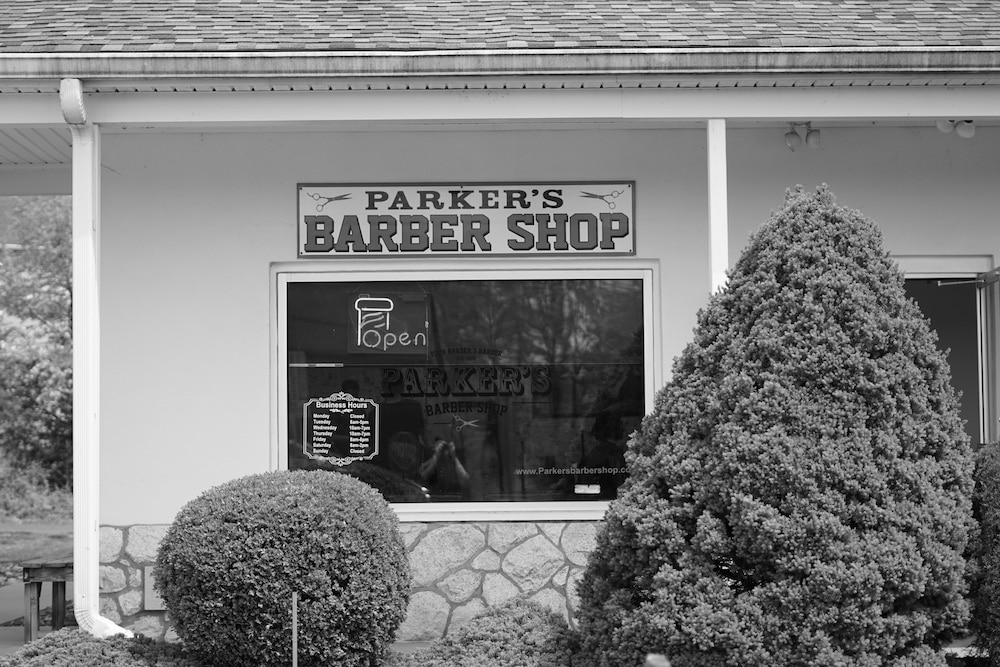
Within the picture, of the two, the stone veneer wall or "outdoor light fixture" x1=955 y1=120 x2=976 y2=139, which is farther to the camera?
the stone veneer wall

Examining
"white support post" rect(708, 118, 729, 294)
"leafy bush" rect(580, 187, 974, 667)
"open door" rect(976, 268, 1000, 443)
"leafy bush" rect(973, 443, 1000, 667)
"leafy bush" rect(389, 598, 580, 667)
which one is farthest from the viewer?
"open door" rect(976, 268, 1000, 443)

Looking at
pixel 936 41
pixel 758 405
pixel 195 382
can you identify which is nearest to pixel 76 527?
pixel 195 382

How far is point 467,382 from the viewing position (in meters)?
7.94

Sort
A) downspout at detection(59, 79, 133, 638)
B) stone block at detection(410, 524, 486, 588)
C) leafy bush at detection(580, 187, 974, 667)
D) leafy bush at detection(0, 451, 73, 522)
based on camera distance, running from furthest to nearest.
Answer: leafy bush at detection(0, 451, 73, 522)
stone block at detection(410, 524, 486, 588)
downspout at detection(59, 79, 133, 638)
leafy bush at detection(580, 187, 974, 667)

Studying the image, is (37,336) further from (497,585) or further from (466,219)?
(497,585)

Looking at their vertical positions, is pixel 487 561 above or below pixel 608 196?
below

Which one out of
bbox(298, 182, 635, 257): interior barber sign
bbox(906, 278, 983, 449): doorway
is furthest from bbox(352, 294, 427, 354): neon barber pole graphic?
bbox(906, 278, 983, 449): doorway

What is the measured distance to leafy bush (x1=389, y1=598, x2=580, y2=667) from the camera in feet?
18.5

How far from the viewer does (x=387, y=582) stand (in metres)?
5.85

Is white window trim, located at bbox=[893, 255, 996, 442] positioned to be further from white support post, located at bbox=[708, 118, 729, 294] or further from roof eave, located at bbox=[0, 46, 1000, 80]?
white support post, located at bbox=[708, 118, 729, 294]

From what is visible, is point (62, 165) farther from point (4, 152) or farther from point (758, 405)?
point (758, 405)

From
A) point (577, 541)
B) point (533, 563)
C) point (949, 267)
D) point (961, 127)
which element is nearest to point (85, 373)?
point (533, 563)

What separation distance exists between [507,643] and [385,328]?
2811mm

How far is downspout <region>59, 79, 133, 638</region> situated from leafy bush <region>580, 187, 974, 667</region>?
9.64 feet
